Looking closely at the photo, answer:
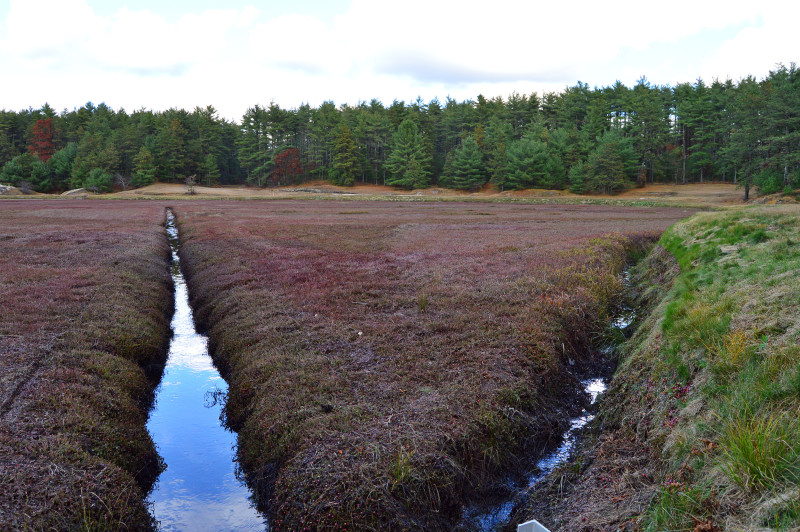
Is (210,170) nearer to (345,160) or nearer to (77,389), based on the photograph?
(345,160)

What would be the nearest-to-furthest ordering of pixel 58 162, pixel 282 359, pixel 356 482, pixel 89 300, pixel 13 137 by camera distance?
pixel 356 482 < pixel 282 359 < pixel 89 300 < pixel 58 162 < pixel 13 137

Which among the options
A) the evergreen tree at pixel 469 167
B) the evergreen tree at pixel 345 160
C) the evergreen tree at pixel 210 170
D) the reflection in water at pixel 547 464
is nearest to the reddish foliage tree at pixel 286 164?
the evergreen tree at pixel 345 160

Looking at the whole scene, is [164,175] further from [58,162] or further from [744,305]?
[744,305]

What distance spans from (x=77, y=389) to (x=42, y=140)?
467 ft

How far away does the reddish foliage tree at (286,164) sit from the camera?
111125 millimetres

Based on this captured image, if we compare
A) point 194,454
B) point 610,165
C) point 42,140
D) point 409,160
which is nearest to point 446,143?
point 409,160

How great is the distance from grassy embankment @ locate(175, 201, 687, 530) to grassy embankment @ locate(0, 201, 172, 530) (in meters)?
1.63

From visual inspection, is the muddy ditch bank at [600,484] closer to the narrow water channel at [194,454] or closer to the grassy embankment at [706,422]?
the grassy embankment at [706,422]

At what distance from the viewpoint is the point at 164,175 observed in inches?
4323

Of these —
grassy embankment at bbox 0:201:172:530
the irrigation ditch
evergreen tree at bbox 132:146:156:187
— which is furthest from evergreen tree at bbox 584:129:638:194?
evergreen tree at bbox 132:146:156:187

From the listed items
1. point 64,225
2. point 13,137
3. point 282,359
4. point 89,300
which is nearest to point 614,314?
point 282,359

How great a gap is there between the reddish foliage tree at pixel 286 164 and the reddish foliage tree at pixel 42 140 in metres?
56.7

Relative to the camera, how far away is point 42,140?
123 m

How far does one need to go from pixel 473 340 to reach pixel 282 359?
403 cm
